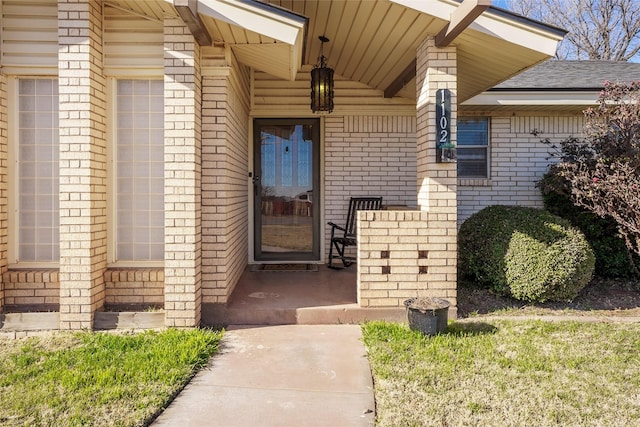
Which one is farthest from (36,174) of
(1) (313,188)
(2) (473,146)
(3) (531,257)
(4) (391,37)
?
(2) (473,146)

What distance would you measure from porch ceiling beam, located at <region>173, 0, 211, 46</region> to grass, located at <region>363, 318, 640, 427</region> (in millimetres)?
3042

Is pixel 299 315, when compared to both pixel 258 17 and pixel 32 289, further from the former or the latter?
pixel 258 17

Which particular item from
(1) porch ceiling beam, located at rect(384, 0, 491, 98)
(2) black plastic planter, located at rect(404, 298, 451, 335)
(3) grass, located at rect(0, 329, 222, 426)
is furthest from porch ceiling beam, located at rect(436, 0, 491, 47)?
(3) grass, located at rect(0, 329, 222, 426)

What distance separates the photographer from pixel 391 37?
14.7 ft

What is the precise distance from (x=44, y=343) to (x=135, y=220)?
1.30 metres

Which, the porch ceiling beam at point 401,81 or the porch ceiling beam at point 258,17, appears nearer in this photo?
the porch ceiling beam at point 258,17

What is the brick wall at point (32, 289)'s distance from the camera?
4020 mm

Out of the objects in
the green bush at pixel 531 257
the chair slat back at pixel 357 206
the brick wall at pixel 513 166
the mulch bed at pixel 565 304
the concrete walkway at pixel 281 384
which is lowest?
the concrete walkway at pixel 281 384

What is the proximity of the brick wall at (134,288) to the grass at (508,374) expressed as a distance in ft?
6.75

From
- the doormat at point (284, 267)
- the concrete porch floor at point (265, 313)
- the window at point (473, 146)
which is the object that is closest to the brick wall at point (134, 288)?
the concrete porch floor at point (265, 313)

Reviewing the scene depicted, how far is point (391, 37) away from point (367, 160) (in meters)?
2.30

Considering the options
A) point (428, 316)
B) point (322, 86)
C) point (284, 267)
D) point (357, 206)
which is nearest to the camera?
point (428, 316)

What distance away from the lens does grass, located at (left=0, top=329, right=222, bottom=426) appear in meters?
2.42

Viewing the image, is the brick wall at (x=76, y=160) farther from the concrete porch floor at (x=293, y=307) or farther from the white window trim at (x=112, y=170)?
the concrete porch floor at (x=293, y=307)
